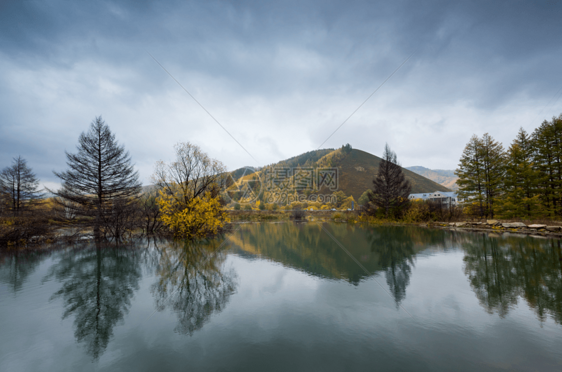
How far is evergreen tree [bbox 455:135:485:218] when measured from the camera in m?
25.8

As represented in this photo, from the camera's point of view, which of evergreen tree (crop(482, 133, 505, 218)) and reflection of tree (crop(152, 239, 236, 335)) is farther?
evergreen tree (crop(482, 133, 505, 218))

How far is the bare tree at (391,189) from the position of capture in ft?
104

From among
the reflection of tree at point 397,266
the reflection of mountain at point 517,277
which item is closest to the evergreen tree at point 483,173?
the reflection of mountain at point 517,277

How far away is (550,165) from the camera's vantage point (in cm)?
2084

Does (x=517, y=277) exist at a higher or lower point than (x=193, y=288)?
lower

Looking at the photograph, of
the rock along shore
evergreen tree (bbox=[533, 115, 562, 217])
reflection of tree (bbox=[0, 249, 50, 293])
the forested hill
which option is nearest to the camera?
reflection of tree (bbox=[0, 249, 50, 293])

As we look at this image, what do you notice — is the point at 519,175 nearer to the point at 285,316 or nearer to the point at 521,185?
the point at 521,185

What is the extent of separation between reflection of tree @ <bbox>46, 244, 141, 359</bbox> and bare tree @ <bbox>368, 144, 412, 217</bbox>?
30.6 meters

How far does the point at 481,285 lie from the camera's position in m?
6.80

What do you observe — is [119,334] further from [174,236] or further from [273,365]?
[174,236]

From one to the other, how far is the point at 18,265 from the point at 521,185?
37.4m

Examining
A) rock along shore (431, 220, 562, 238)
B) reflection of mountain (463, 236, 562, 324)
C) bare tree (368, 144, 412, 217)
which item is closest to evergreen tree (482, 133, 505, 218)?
rock along shore (431, 220, 562, 238)
